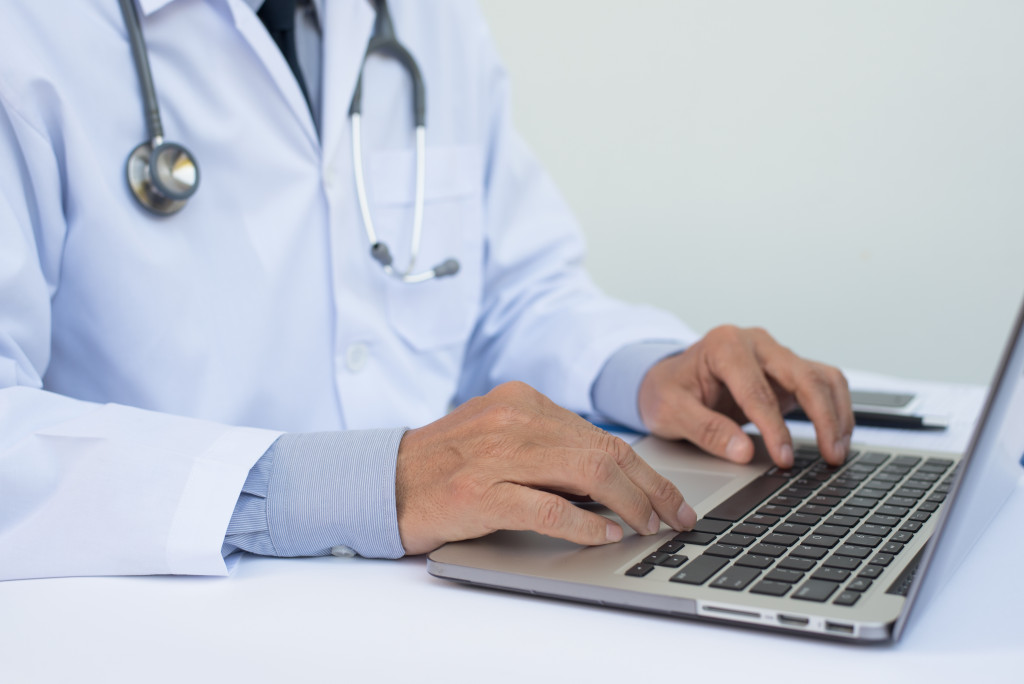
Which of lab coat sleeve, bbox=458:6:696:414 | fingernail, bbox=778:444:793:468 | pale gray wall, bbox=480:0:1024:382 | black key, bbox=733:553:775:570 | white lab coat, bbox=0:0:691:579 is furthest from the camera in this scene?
pale gray wall, bbox=480:0:1024:382

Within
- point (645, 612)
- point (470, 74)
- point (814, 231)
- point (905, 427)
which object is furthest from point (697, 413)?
point (814, 231)

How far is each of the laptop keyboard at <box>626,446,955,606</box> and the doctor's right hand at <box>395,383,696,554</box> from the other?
4cm

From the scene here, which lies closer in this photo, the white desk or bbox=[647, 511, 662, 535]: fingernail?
the white desk

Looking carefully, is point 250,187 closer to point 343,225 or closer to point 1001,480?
point 343,225

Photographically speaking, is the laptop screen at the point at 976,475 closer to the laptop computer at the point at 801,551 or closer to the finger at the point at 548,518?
the laptop computer at the point at 801,551

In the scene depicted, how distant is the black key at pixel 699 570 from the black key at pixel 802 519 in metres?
0.11

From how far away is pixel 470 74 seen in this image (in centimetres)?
126

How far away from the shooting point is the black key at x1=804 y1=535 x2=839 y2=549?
59 centimetres

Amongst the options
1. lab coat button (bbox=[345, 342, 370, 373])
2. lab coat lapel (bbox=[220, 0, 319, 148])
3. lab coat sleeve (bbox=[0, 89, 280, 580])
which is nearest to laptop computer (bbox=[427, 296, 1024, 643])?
lab coat sleeve (bbox=[0, 89, 280, 580])

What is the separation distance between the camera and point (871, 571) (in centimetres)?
54

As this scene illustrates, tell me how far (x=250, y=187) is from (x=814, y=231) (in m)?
1.34

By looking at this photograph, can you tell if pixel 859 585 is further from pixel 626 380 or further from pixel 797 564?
pixel 626 380

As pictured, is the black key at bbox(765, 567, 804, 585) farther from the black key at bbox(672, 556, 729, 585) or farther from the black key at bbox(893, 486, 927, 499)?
the black key at bbox(893, 486, 927, 499)

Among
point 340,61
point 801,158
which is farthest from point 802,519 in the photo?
point 801,158
